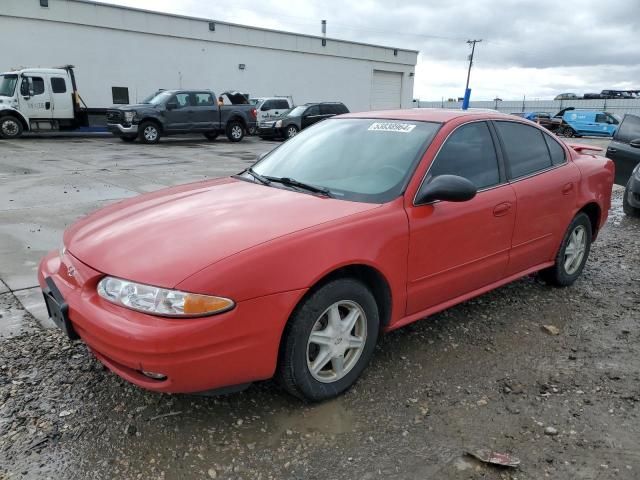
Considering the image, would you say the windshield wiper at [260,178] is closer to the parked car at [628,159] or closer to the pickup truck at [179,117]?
the parked car at [628,159]

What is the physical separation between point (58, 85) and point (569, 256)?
59.6ft

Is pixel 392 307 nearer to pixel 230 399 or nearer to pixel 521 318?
pixel 230 399

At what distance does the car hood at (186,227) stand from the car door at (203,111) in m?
16.5

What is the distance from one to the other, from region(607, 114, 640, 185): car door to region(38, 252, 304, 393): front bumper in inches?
297

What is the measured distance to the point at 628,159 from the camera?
7965 mm

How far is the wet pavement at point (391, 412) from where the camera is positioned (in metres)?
2.30

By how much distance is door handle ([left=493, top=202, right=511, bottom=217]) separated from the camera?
341 centimetres

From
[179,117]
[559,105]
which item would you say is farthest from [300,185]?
[559,105]

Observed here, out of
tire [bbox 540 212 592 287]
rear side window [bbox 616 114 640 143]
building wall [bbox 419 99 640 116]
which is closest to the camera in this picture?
tire [bbox 540 212 592 287]

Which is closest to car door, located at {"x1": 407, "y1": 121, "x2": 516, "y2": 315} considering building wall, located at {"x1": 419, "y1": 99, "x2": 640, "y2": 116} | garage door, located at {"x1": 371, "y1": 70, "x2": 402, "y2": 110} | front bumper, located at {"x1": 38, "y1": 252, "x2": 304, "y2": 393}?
front bumper, located at {"x1": 38, "y1": 252, "x2": 304, "y2": 393}

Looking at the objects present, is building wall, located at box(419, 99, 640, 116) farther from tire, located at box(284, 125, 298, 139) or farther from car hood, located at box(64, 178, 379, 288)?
car hood, located at box(64, 178, 379, 288)

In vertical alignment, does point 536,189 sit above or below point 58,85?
below

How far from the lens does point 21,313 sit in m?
Result: 3.72

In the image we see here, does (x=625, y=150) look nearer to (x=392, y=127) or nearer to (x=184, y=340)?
(x=392, y=127)
